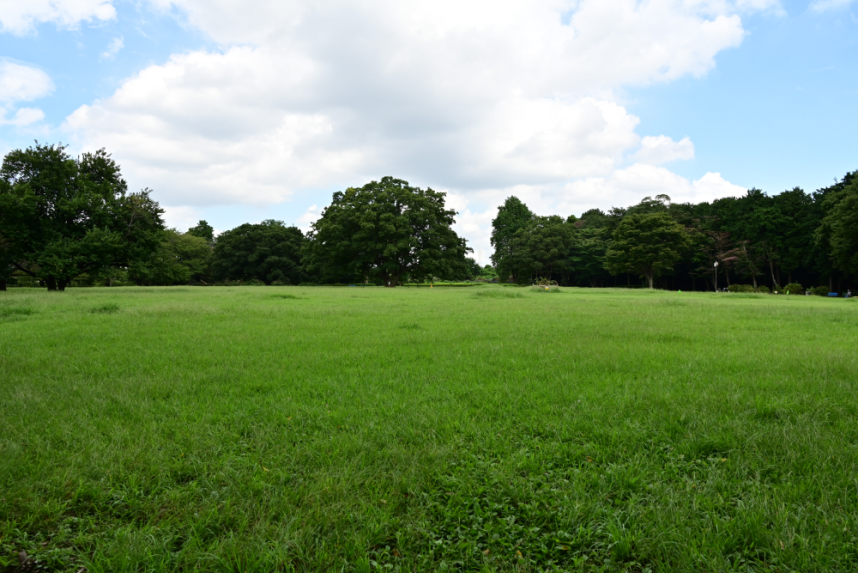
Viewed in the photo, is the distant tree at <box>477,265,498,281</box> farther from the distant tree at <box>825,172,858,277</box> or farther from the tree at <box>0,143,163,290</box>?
the tree at <box>0,143,163,290</box>

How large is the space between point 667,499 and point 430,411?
2.09m

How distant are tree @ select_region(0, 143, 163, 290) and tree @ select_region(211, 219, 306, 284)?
100 ft

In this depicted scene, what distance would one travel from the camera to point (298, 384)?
16.5ft

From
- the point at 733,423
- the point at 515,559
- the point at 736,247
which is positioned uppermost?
the point at 736,247

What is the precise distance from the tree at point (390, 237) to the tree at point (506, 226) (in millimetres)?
21209

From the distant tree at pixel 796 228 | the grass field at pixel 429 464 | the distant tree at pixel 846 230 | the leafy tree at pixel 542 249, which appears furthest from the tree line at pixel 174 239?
the distant tree at pixel 796 228

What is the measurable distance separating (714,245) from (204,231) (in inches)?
3567

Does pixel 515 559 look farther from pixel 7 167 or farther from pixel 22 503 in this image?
pixel 7 167

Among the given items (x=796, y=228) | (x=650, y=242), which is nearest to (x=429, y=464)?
(x=650, y=242)

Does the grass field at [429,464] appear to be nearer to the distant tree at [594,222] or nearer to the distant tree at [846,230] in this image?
the distant tree at [846,230]

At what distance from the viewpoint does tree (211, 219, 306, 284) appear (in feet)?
198

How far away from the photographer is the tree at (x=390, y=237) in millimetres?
43688

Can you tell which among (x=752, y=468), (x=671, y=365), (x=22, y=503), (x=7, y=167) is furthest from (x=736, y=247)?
(x=7, y=167)

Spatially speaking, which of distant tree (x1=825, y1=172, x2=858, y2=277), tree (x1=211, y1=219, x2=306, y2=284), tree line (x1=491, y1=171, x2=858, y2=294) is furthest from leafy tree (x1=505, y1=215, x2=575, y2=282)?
tree (x1=211, y1=219, x2=306, y2=284)
